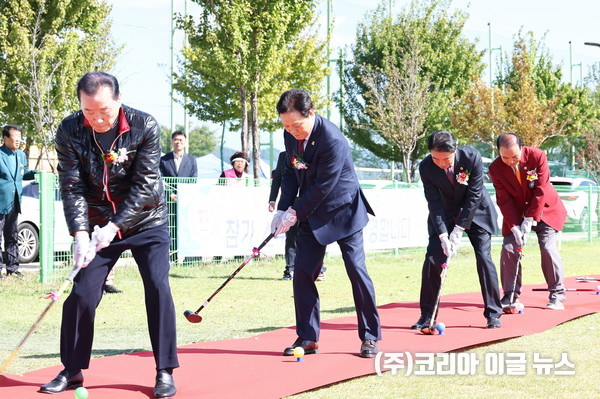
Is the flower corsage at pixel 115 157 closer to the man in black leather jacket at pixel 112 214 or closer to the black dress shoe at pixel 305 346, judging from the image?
the man in black leather jacket at pixel 112 214

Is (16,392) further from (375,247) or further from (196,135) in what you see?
(196,135)

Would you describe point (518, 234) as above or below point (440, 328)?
above

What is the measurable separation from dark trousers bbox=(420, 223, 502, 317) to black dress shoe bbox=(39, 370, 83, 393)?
11.3 ft

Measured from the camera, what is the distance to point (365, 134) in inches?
1433

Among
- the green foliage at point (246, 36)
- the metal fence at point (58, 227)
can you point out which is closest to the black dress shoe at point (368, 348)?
the metal fence at point (58, 227)

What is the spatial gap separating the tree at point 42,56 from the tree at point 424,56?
13.6 meters

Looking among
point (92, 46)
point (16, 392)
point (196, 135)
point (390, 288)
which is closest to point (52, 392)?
point (16, 392)

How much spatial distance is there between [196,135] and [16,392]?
277 ft

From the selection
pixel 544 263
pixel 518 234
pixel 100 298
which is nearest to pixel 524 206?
pixel 518 234

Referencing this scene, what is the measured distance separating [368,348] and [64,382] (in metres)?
2.20

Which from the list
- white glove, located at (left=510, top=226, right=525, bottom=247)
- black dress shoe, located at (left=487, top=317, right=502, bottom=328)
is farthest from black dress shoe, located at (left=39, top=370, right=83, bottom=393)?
white glove, located at (left=510, top=226, right=525, bottom=247)

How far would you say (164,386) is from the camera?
474 centimetres

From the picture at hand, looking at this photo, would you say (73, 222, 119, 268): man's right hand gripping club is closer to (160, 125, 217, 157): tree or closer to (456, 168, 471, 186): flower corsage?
(456, 168, 471, 186): flower corsage

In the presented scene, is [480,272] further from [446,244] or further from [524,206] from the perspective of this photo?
[524,206]
